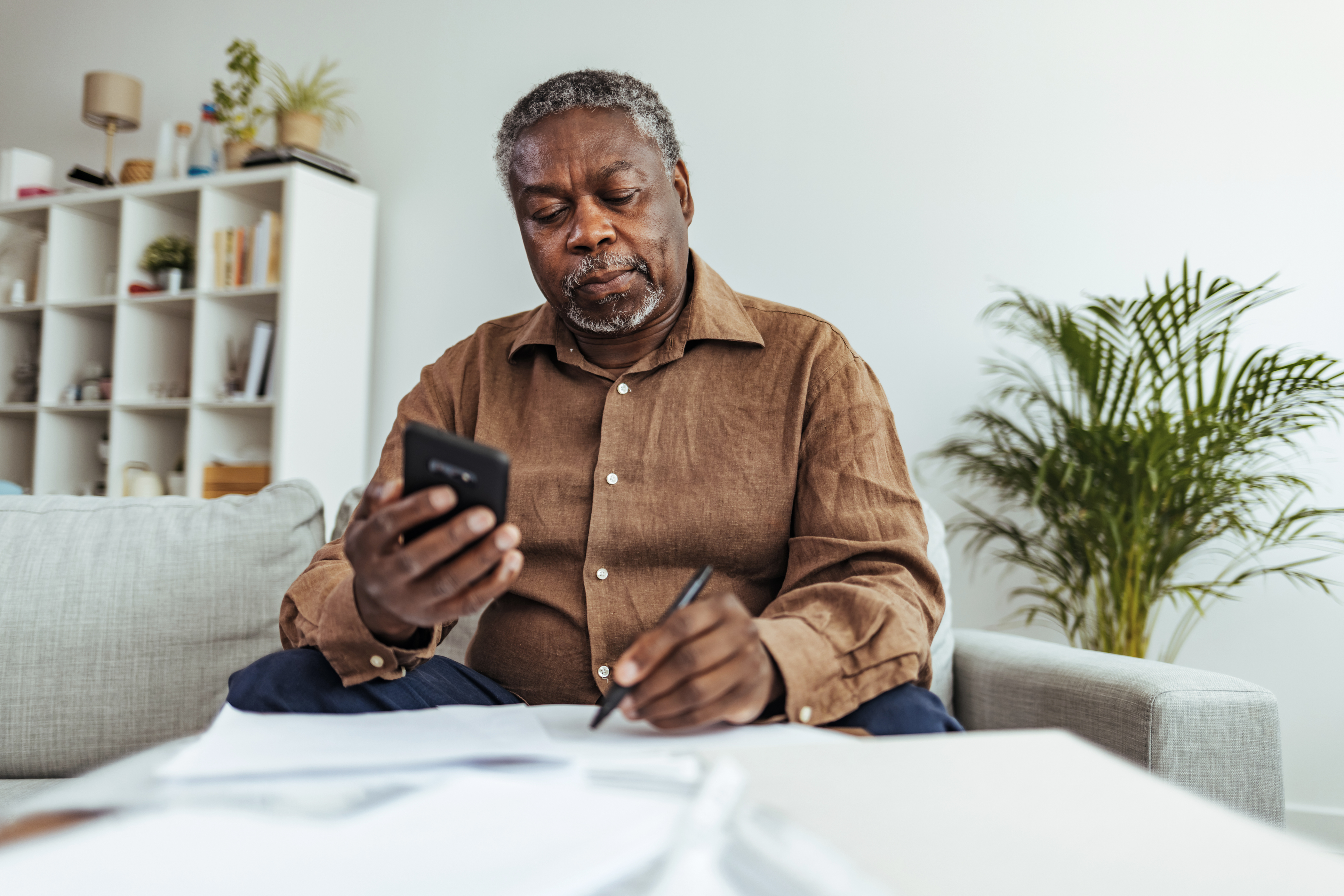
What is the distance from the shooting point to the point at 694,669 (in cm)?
63

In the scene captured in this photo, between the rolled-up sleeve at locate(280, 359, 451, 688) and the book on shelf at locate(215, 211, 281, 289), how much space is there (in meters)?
1.96

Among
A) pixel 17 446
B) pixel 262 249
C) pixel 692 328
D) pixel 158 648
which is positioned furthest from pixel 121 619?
pixel 17 446

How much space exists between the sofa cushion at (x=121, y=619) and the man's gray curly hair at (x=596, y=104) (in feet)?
2.27

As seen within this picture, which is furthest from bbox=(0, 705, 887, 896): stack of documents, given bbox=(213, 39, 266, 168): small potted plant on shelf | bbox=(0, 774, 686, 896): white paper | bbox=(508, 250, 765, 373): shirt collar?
bbox=(213, 39, 266, 168): small potted plant on shelf

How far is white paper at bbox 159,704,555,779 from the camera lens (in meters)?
0.42

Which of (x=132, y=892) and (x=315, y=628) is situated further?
(x=315, y=628)

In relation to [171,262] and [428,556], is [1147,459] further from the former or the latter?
[171,262]

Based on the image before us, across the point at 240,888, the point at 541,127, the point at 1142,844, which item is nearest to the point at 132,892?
the point at 240,888

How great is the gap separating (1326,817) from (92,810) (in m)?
2.36

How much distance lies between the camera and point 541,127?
1.20 m

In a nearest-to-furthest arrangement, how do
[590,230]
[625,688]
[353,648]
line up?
1. [625,688]
2. [353,648]
3. [590,230]

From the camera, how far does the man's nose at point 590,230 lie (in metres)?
1.16

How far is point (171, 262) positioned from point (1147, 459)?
2.95 meters

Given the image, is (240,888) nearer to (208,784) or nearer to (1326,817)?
(208,784)
